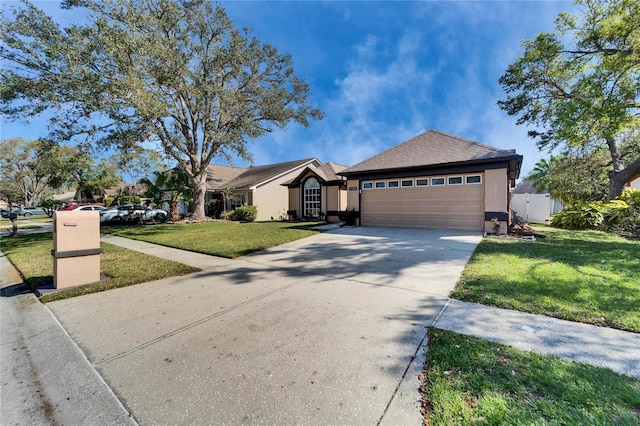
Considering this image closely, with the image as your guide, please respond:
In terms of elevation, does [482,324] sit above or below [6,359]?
above

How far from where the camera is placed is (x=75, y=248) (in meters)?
5.15

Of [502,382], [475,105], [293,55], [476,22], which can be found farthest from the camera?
[293,55]

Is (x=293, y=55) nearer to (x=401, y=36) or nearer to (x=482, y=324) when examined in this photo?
(x=401, y=36)

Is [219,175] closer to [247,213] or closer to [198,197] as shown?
[198,197]

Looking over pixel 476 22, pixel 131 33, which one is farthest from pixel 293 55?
pixel 476 22

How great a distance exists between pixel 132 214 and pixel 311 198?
45.6 ft

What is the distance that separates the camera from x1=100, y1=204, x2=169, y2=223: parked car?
20.2 m

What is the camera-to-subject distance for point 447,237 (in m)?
10.4

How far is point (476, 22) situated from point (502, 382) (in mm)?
13991

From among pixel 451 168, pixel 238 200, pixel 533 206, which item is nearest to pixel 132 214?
pixel 238 200

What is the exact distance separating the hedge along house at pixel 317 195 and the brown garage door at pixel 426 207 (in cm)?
337

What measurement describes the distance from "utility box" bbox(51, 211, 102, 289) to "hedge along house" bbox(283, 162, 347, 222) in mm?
13445

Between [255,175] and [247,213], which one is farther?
[255,175]

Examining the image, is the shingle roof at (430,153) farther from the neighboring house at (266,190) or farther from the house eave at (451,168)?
the neighboring house at (266,190)
